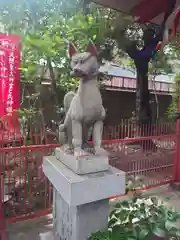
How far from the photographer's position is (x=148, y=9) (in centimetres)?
454

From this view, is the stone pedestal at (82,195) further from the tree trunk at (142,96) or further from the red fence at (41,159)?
the tree trunk at (142,96)

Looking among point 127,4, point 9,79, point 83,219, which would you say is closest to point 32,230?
point 83,219

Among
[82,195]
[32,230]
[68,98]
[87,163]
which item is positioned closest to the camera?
[82,195]

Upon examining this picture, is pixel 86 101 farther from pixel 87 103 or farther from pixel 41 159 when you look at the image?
pixel 41 159

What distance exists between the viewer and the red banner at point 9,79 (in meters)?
4.32

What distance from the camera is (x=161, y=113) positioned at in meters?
11.5

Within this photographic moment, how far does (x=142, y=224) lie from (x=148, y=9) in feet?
13.6

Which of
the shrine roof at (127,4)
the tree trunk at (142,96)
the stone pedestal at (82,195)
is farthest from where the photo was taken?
the tree trunk at (142,96)

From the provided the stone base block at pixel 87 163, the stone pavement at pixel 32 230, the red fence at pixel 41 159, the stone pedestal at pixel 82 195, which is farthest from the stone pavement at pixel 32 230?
the stone base block at pixel 87 163

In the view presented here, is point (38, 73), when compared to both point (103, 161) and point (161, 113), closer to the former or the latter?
point (103, 161)

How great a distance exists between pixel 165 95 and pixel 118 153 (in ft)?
30.5

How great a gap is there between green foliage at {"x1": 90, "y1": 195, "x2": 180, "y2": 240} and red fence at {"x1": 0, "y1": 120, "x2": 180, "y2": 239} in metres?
1.29

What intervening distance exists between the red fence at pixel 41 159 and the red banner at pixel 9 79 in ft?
4.15

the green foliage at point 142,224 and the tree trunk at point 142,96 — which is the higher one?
the tree trunk at point 142,96
